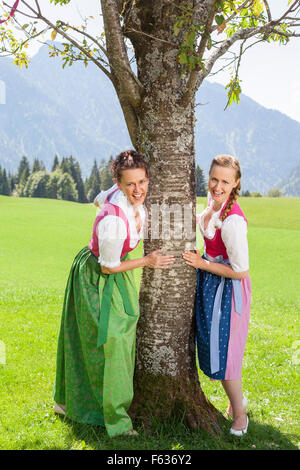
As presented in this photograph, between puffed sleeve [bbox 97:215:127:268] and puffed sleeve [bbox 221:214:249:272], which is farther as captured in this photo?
puffed sleeve [bbox 221:214:249:272]

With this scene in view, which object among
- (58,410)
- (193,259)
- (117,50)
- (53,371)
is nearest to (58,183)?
(53,371)

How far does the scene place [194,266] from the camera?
3.25m

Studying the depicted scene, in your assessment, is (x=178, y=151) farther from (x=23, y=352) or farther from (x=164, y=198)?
(x=23, y=352)

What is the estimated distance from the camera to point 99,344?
294cm

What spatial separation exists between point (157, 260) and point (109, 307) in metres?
0.46

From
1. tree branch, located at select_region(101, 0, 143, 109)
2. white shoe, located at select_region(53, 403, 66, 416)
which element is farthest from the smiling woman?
white shoe, located at select_region(53, 403, 66, 416)

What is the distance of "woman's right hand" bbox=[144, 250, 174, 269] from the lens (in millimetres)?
3174

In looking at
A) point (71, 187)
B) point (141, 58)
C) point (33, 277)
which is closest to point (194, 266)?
point (141, 58)

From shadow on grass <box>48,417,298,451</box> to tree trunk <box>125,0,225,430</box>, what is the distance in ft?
0.31

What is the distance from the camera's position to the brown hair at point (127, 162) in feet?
9.74

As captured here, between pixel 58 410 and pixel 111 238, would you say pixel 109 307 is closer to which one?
pixel 111 238

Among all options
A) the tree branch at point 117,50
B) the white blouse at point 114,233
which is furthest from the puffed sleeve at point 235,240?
the tree branch at point 117,50

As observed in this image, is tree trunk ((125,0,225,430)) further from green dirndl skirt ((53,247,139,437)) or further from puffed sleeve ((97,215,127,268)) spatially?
puffed sleeve ((97,215,127,268))

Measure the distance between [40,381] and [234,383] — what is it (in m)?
2.13
